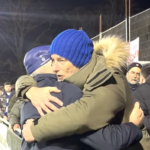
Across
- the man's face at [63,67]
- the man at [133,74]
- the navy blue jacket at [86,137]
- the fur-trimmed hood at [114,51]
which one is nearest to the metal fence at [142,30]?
the man at [133,74]

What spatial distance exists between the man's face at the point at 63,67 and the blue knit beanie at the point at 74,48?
0.02 m

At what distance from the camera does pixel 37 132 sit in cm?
144

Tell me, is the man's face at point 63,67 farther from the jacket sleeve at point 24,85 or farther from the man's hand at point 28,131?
the man's hand at point 28,131

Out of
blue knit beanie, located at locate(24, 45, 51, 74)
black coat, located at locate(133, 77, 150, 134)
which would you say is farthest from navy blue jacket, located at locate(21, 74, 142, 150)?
black coat, located at locate(133, 77, 150, 134)

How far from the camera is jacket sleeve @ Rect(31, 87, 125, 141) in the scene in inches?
55.6

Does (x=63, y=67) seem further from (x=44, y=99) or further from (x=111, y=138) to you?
(x=111, y=138)

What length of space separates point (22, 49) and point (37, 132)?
21.5 meters

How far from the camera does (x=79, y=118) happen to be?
4.63ft

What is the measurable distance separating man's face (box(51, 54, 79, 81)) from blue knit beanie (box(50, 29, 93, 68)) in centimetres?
2

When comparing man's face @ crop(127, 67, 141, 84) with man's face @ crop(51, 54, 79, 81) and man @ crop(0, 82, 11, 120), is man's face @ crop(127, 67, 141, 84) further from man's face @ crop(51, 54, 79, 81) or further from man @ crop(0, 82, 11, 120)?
man @ crop(0, 82, 11, 120)

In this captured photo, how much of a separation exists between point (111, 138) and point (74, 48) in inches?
17.6

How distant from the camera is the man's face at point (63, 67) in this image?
161 centimetres

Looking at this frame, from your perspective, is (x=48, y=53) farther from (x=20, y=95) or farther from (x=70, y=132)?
(x=70, y=132)

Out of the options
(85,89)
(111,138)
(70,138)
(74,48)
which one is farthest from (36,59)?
(111,138)
